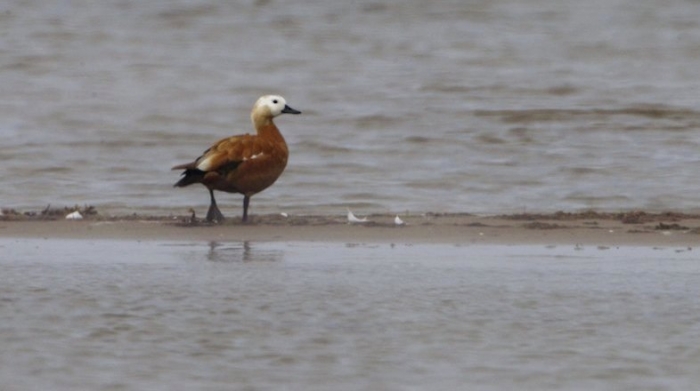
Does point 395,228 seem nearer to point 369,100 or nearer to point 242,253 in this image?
point 242,253

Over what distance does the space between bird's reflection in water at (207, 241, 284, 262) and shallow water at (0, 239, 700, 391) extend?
2 centimetres

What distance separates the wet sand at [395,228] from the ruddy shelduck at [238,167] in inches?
8.3

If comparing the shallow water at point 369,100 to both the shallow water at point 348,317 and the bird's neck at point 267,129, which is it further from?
the shallow water at point 348,317

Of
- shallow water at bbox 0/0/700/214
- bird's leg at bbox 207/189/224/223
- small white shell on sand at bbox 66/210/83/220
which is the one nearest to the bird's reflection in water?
bird's leg at bbox 207/189/224/223

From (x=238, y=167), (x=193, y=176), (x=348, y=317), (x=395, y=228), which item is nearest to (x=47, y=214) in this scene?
(x=193, y=176)

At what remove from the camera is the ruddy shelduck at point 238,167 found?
10.6m

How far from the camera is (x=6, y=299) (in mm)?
7309

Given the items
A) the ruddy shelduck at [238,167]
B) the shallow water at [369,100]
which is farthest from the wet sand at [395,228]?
the shallow water at [369,100]

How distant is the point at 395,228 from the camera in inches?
400

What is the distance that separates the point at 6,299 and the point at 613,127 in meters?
9.71

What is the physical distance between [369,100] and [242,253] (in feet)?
29.4

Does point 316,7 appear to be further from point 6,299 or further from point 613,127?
point 6,299

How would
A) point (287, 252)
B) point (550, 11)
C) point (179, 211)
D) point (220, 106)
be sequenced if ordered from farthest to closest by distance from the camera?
point (550, 11) < point (220, 106) < point (179, 211) < point (287, 252)

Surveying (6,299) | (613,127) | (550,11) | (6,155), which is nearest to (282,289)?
(6,299)
